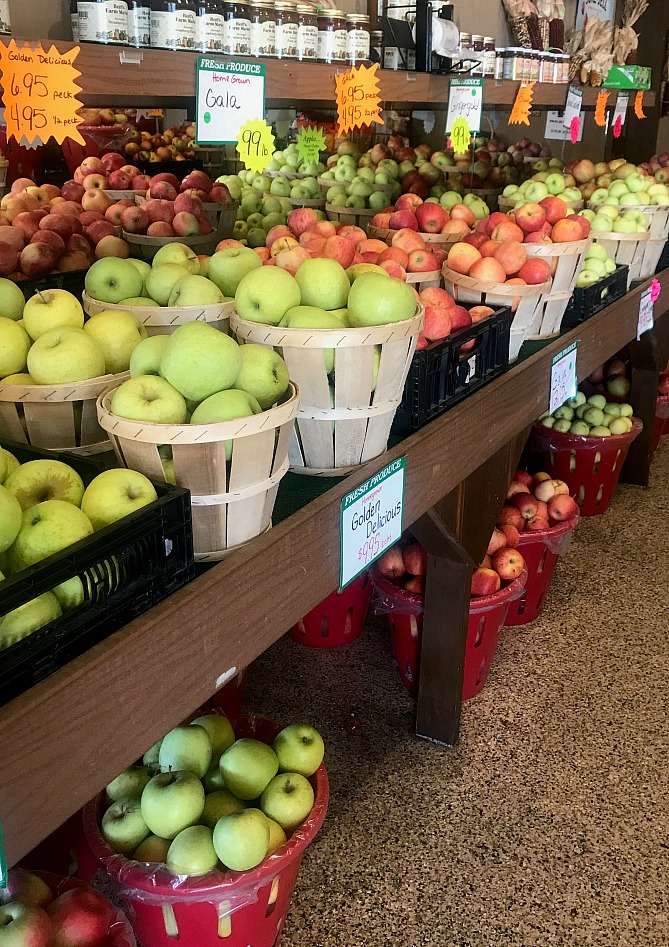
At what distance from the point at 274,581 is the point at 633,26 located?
4.52 metres

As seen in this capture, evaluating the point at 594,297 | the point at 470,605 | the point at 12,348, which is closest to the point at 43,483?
the point at 12,348

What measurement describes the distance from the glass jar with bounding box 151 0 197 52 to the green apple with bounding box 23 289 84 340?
0.49 m

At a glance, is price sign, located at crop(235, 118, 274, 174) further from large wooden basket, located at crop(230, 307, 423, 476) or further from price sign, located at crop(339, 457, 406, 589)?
price sign, located at crop(339, 457, 406, 589)

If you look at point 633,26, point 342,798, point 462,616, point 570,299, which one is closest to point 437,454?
point 462,616

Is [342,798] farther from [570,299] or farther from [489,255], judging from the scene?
[570,299]

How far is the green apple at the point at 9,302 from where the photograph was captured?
1.33 metres

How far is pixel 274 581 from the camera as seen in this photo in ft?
3.84

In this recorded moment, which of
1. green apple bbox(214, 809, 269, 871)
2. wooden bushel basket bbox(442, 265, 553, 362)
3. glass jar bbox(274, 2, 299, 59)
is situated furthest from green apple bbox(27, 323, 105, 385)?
wooden bushel basket bbox(442, 265, 553, 362)

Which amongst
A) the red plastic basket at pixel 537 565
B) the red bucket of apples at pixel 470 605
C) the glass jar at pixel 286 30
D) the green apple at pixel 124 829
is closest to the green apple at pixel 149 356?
the green apple at pixel 124 829

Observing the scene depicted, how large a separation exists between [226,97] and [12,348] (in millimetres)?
643

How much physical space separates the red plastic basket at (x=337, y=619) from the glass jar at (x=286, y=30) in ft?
4.55

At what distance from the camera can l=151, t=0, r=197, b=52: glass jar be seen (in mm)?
1400

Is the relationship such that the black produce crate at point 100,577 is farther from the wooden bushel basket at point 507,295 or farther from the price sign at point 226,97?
the wooden bushel basket at point 507,295

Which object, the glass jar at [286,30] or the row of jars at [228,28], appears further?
the glass jar at [286,30]
